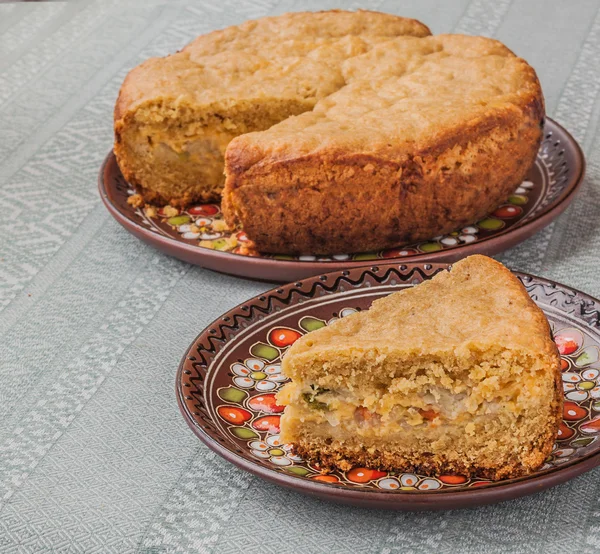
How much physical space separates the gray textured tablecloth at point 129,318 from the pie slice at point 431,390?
0.17 metres

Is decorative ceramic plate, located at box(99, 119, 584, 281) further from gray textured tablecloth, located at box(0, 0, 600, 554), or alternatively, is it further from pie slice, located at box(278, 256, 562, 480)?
pie slice, located at box(278, 256, 562, 480)

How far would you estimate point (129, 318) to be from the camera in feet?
12.0

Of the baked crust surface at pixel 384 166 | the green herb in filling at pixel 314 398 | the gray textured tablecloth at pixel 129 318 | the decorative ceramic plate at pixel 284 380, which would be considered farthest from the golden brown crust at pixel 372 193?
the green herb in filling at pixel 314 398

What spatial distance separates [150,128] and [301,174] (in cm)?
87

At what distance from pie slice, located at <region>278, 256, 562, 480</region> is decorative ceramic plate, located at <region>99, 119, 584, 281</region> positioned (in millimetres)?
784

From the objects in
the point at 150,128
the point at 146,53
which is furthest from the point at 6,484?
the point at 146,53

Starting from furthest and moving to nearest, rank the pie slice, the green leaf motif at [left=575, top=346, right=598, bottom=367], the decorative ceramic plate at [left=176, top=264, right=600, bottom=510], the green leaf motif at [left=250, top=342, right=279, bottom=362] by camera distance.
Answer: the green leaf motif at [left=250, top=342, right=279, bottom=362], the green leaf motif at [left=575, top=346, right=598, bottom=367], the pie slice, the decorative ceramic plate at [left=176, top=264, right=600, bottom=510]

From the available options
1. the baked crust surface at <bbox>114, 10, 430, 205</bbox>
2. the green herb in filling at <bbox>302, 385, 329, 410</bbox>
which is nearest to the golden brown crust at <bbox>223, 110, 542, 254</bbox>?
the baked crust surface at <bbox>114, 10, 430, 205</bbox>

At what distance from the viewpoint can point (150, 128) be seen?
4176 millimetres

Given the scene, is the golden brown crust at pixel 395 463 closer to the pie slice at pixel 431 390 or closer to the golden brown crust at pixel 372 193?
the pie slice at pixel 431 390

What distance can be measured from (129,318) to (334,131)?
1.04 meters

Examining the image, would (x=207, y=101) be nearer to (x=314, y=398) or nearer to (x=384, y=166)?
(x=384, y=166)

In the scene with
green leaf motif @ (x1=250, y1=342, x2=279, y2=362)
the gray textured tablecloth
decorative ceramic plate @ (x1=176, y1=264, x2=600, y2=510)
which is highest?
decorative ceramic plate @ (x1=176, y1=264, x2=600, y2=510)

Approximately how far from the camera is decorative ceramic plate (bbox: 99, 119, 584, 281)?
3.66m
